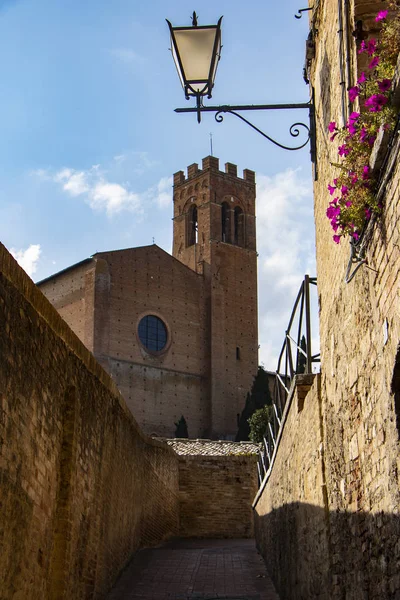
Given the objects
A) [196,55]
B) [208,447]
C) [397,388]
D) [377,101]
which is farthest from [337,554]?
[208,447]

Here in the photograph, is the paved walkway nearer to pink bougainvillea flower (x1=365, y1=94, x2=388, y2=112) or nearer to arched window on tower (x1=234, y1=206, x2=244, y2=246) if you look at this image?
pink bougainvillea flower (x1=365, y1=94, x2=388, y2=112)

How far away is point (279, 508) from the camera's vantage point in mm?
Answer: 10164

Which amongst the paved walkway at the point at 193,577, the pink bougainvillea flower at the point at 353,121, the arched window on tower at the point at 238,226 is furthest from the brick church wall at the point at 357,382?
the arched window on tower at the point at 238,226

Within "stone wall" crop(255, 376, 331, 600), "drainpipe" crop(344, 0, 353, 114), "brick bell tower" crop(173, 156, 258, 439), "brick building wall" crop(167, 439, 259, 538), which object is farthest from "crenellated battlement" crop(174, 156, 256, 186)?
"drainpipe" crop(344, 0, 353, 114)

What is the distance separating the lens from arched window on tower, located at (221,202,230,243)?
5107 cm

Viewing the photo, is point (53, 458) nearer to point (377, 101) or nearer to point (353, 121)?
point (353, 121)

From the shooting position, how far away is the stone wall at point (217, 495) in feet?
81.9

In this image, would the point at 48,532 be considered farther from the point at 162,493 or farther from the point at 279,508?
the point at 162,493

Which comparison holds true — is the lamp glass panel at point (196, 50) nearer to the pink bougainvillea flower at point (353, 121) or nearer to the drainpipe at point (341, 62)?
the drainpipe at point (341, 62)

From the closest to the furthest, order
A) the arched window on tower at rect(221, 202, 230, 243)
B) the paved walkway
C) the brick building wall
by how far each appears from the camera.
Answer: the paved walkway, the brick building wall, the arched window on tower at rect(221, 202, 230, 243)

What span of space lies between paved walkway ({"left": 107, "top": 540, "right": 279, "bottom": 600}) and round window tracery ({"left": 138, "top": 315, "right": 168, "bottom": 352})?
94.1ft

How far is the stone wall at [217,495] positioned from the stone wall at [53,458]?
520 inches

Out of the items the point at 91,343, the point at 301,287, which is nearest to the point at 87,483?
the point at 301,287

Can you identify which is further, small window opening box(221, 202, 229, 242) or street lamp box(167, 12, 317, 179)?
small window opening box(221, 202, 229, 242)
